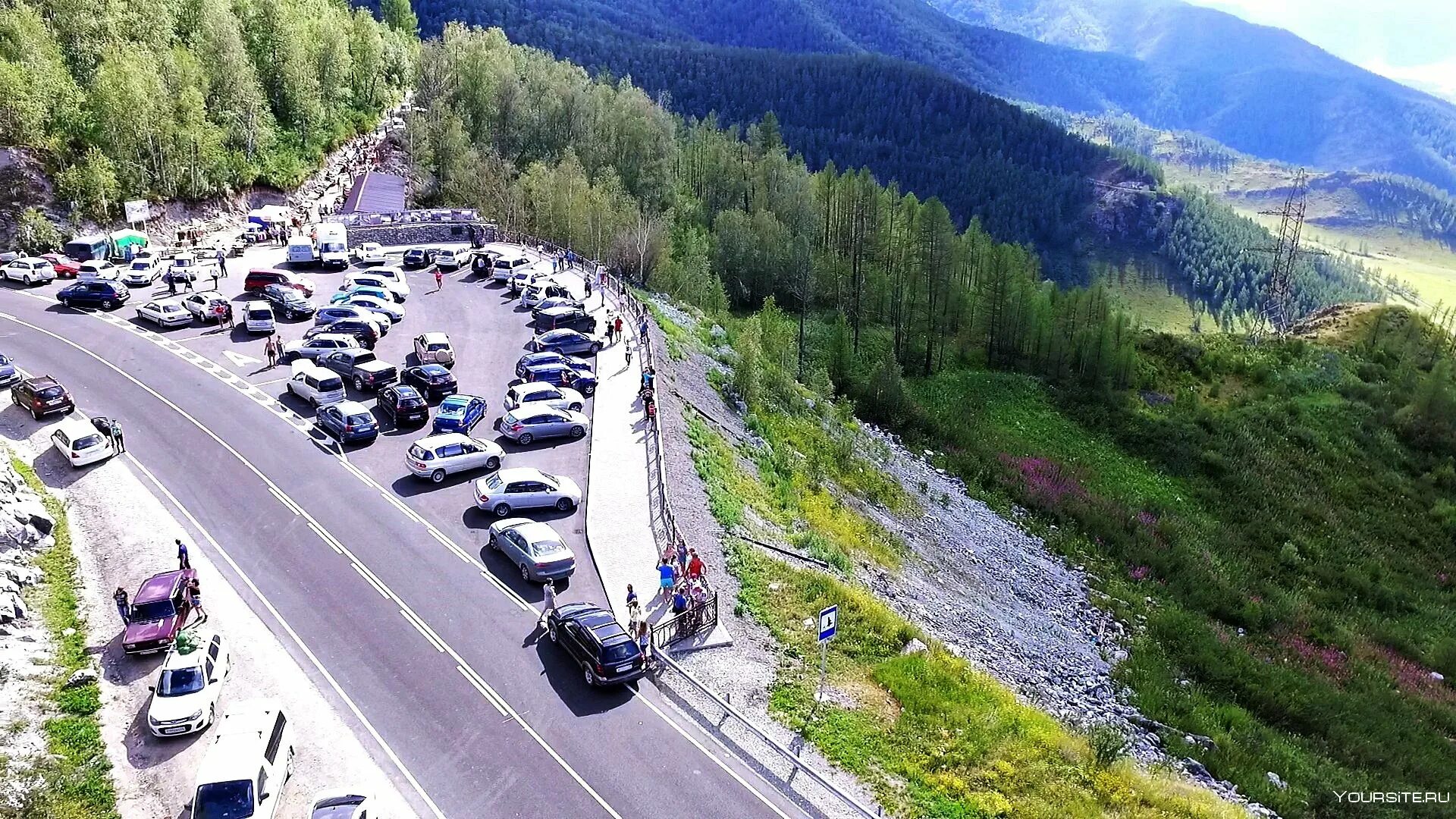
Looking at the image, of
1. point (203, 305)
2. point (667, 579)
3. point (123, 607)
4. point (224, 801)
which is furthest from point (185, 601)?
point (203, 305)

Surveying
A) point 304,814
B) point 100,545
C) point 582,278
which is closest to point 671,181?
point 582,278

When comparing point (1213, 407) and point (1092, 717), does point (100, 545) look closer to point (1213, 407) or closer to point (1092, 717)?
point (1092, 717)

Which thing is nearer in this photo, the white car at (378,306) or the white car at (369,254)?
the white car at (378,306)

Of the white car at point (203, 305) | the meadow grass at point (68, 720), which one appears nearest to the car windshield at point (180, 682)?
the meadow grass at point (68, 720)

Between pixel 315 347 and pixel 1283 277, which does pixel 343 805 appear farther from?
pixel 1283 277

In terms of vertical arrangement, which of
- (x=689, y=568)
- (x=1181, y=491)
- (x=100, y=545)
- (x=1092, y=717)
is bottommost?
(x=1181, y=491)

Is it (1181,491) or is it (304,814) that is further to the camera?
(1181,491)

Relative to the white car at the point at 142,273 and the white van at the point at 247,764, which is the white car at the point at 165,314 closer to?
the white car at the point at 142,273

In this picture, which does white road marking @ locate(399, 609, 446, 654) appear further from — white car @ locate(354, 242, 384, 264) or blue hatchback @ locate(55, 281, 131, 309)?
white car @ locate(354, 242, 384, 264)
